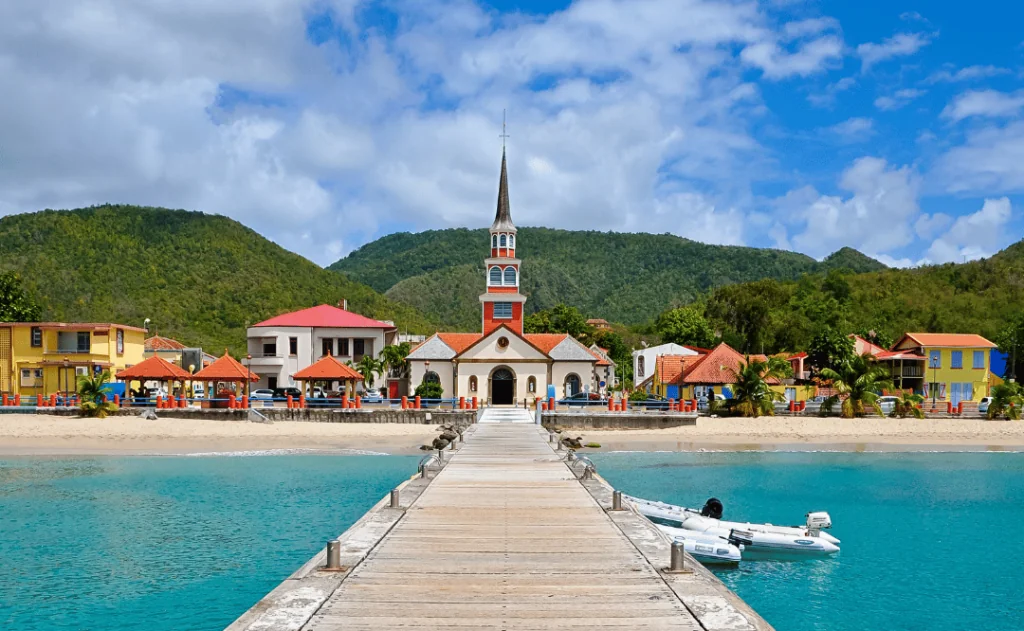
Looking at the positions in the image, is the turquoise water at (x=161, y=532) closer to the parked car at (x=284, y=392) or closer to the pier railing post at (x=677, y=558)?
the pier railing post at (x=677, y=558)

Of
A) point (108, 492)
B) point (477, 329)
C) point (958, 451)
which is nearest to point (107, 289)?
point (477, 329)

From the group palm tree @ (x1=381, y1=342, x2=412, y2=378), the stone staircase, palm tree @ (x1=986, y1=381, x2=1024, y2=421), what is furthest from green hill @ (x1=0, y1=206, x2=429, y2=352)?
palm tree @ (x1=986, y1=381, x2=1024, y2=421)

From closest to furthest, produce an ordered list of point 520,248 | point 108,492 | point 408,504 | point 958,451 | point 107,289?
1. point 408,504
2. point 108,492
3. point 958,451
4. point 107,289
5. point 520,248

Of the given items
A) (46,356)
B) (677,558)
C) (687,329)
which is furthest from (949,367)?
(46,356)

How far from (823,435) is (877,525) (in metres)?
21.3

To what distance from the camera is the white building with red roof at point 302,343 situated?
61625 millimetres

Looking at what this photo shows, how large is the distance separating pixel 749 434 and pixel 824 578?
2624 cm

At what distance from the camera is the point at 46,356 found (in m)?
52.4

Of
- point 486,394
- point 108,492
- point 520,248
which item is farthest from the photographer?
point 520,248

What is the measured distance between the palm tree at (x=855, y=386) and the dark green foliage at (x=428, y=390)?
22.6 metres

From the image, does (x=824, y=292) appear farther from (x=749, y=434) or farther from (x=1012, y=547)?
(x=1012, y=547)

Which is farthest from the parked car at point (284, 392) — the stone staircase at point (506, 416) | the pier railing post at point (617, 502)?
the pier railing post at point (617, 502)

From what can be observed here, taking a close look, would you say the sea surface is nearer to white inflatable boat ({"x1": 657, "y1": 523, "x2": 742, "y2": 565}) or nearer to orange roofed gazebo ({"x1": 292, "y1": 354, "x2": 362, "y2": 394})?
white inflatable boat ({"x1": 657, "y1": 523, "x2": 742, "y2": 565})

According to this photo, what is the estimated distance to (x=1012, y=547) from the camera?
21000 mm
